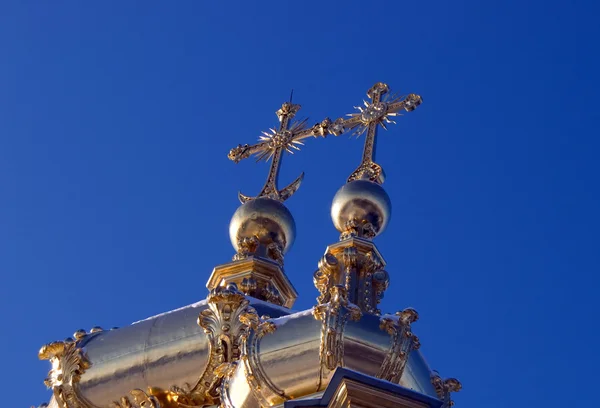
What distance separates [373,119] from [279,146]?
4.62 ft

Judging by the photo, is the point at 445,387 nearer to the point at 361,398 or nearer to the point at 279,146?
the point at 361,398

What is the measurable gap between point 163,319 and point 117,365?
24.6 inches

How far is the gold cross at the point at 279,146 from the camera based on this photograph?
61.1 ft

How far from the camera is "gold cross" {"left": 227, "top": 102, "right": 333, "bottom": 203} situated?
733 inches

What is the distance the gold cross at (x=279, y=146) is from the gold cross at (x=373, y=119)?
1.03 ft

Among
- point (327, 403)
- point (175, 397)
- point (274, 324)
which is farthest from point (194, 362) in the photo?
point (327, 403)

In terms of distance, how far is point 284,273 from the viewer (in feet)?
58.8

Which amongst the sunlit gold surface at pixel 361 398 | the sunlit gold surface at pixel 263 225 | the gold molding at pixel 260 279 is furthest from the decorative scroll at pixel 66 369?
the sunlit gold surface at pixel 361 398

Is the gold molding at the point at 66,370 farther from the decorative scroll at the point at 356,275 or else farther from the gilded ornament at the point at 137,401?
the decorative scroll at the point at 356,275

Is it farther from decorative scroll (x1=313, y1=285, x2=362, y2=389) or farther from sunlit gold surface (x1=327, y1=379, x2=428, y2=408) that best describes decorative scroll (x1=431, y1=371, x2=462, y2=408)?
sunlit gold surface (x1=327, y1=379, x2=428, y2=408)

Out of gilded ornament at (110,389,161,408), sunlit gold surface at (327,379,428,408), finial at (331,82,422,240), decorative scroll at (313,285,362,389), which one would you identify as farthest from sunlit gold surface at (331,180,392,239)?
sunlit gold surface at (327,379,428,408)

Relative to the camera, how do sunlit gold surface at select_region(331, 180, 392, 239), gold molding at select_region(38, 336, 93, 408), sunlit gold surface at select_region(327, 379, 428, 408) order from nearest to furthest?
sunlit gold surface at select_region(327, 379, 428, 408) < gold molding at select_region(38, 336, 93, 408) < sunlit gold surface at select_region(331, 180, 392, 239)

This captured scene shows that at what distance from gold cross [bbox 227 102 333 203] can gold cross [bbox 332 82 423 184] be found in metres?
0.31

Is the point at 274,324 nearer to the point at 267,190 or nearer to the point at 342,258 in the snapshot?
the point at 342,258
